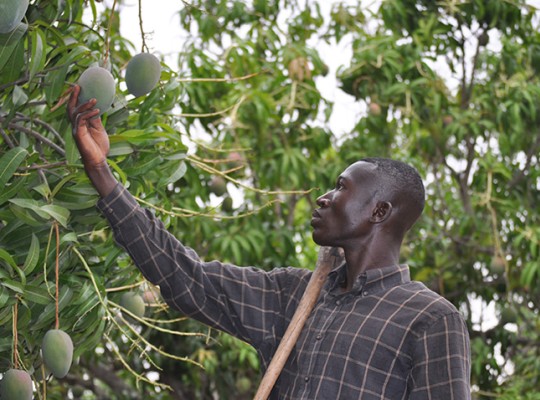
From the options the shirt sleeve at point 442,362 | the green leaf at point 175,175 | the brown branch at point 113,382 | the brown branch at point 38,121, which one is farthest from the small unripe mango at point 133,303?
the brown branch at point 113,382

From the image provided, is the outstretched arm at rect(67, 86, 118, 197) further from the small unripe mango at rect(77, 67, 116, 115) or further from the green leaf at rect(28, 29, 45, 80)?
the green leaf at rect(28, 29, 45, 80)

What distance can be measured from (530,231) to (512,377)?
26.8 inches

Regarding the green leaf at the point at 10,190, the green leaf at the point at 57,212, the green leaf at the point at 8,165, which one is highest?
the green leaf at the point at 8,165

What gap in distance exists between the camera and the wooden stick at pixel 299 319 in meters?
1.64

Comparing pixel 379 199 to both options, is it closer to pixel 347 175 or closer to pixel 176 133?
pixel 347 175

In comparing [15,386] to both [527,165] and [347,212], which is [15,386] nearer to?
[347,212]

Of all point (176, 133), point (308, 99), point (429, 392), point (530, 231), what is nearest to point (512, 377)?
point (530, 231)

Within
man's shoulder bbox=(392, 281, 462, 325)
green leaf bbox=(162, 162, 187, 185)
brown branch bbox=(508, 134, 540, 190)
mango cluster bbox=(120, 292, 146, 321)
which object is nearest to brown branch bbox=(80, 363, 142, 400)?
brown branch bbox=(508, 134, 540, 190)

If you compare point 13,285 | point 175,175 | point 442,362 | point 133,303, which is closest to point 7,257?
point 13,285

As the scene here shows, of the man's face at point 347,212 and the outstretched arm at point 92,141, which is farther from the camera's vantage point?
the man's face at point 347,212

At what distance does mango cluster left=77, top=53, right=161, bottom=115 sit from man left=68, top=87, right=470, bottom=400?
0.02 m

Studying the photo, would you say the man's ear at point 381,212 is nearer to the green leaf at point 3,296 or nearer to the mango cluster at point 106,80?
the mango cluster at point 106,80

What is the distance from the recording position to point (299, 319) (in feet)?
5.61

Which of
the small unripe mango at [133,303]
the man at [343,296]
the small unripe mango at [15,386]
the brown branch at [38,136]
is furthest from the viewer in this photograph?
the small unripe mango at [133,303]
